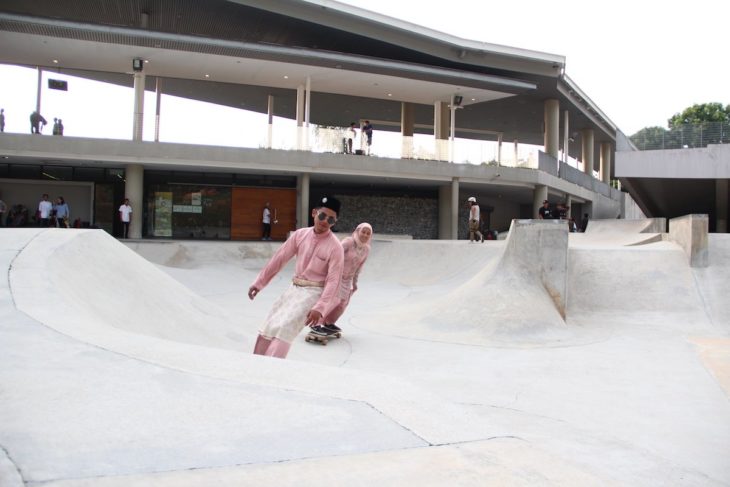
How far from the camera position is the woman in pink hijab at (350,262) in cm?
874

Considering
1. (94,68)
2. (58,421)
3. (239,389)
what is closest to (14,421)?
(58,421)

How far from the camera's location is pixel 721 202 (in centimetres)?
2797

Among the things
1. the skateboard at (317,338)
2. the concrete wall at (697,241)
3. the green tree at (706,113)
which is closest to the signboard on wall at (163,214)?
the skateboard at (317,338)

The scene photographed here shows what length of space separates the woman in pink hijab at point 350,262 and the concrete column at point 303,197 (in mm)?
14515

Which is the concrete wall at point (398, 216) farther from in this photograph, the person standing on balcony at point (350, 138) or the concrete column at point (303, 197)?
the person standing on balcony at point (350, 138)

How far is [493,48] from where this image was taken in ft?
86.0

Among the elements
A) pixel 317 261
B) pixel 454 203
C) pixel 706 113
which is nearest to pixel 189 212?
pixel 454 203

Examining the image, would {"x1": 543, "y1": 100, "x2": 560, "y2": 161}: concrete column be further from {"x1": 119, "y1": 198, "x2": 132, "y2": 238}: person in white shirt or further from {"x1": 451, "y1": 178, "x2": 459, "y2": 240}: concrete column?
{"x1": 119, "y1": 198, "x2": 132, "y2": 238}: person in white shirt

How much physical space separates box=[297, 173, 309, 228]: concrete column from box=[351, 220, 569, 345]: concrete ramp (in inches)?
493

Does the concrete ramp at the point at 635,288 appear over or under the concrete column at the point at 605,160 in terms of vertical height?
under

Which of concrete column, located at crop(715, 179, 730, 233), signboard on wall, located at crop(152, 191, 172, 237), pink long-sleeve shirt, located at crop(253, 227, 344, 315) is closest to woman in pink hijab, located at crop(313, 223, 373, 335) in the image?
pink long-sleeve shirt, located at crop(253, 227, 344, 315)

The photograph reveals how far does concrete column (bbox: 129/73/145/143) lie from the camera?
A: 21141 millimetres

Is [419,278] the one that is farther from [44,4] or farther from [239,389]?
[44,4]

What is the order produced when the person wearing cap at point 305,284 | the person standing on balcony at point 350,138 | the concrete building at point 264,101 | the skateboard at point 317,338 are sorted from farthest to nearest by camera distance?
1. the person standing on balcony at point 350,138
2. the concrete building at point 264,101
3. the skateboard at point 317,338
4. the person wearing cap at point 305,284
